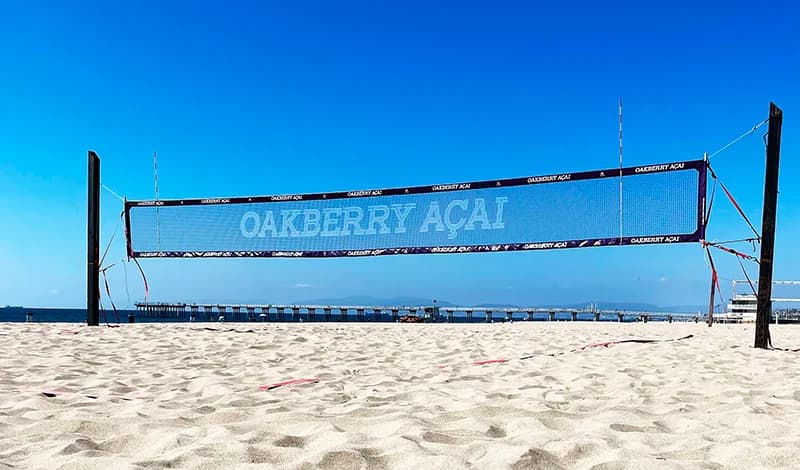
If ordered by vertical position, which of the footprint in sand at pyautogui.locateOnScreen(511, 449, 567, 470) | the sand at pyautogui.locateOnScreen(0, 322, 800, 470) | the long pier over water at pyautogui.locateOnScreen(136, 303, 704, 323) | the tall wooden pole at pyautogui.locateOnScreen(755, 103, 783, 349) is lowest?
the long pier over water at pyautogui.locateOnScreen(136, 303, 704, 323)

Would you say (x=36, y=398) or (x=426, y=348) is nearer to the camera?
(x=36, y=398)

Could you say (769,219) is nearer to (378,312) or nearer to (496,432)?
(496,432)

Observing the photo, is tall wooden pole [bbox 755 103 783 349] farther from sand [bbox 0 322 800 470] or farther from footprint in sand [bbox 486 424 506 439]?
footprint in sand [bbox 486 424 506 439]

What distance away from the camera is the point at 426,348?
232 inches

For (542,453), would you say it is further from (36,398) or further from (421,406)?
(36,398)

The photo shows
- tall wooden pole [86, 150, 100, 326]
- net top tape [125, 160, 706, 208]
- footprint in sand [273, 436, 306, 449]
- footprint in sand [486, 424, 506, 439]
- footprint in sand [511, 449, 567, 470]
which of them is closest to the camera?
footprint in sand [511, 449, 567, 470]

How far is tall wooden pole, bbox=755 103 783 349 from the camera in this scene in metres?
6.04

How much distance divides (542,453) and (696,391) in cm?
191

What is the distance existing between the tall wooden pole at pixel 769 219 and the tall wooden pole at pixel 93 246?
9.42 meters


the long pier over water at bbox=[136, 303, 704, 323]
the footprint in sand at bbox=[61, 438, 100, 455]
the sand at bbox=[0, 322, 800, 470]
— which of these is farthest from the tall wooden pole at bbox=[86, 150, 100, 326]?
the long pier over water at bbox=[136, 303, 704, 323]

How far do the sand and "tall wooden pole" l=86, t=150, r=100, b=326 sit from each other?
4.15 m

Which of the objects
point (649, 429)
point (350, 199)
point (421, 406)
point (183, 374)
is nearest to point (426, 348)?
point (183, 374)

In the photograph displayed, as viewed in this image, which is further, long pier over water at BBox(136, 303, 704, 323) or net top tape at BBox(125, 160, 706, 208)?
long pier over water at BBox(136, 303, 704, 323)

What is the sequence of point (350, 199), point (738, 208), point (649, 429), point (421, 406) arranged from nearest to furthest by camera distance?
point (649, 429) → point (421, 406) → point (738, 208) → point (350, 199)
